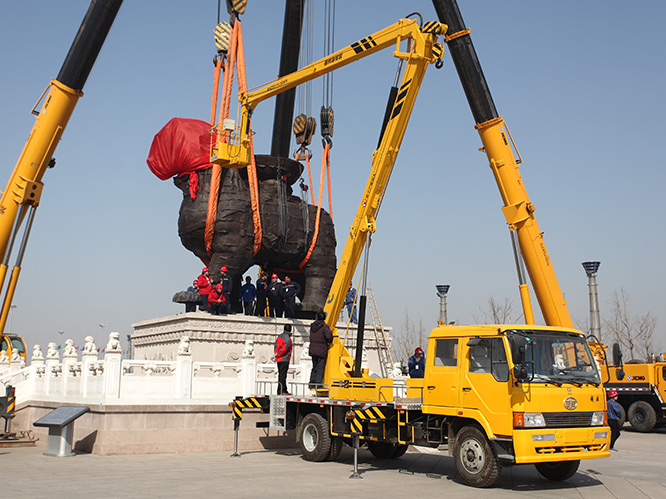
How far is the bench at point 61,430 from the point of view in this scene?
1362 cm

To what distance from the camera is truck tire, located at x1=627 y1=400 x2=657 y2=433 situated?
21125 millimetres

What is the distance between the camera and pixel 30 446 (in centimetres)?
1591

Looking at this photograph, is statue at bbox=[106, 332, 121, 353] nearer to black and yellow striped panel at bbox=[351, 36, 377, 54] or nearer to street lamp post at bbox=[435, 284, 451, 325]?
black and yellow striped panel at bbox=[351, 36, 377, 54]

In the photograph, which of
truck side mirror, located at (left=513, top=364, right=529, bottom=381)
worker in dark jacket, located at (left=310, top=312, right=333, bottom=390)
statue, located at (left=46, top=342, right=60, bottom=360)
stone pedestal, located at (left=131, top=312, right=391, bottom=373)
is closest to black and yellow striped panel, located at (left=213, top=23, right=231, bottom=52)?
stone pedestal, located at (left=131, top=312, right=391, bottom=373)

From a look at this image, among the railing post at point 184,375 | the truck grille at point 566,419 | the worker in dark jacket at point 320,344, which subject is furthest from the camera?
the railing post at point 184,375

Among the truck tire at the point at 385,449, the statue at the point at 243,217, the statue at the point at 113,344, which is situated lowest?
the truck tire at the point at 385,449

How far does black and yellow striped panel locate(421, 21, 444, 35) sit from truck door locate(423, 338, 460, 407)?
6917 mm

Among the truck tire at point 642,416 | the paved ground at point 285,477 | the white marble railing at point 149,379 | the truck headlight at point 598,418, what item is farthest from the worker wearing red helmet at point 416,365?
the truck tire at point 642,416

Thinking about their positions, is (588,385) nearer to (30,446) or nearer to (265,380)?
(265,380)

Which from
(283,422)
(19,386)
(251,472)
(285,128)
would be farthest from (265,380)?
(285,128)

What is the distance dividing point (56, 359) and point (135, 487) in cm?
958

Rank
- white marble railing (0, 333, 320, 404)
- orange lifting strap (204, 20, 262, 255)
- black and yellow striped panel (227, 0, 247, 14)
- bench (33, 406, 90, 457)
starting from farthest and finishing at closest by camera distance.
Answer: black and yellow striped panel (227, 0, 247, 14) < orange lifting strap (204, 20, 262, 255) < white marble railing (0, 333, 320, 404) < bench (33, 406, 90, 457)

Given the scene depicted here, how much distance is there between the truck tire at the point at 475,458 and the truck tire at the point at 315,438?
297cm

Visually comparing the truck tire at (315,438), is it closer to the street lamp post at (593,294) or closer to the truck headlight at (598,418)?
the truck headlight at (598,418)
